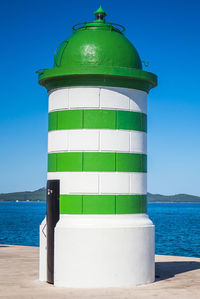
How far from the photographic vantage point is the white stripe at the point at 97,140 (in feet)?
34.3

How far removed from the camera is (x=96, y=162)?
34.1 feet

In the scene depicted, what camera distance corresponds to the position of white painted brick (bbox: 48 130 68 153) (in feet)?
34.9

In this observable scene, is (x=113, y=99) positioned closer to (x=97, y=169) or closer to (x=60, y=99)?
(x=60, y=99)

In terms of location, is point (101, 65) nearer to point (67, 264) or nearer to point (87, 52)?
point (87, 52)

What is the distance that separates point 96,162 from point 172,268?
386 centimetres

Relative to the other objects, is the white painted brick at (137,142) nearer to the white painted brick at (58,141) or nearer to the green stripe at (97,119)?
the green stripe at (97,119)

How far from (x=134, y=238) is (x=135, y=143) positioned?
1.95 meters

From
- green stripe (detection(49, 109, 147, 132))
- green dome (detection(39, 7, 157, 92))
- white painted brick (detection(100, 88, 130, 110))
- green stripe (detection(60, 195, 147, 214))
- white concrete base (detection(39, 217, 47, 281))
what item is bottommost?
white concrete base (detection(39, 217, 47, 281))

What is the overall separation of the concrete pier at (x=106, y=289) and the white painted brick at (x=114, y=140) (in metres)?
2.75

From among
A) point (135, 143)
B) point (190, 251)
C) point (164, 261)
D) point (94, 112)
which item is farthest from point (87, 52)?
point (190, 251)

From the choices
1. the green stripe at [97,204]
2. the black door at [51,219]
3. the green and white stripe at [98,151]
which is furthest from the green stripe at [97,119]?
the green stripe at [97,204]

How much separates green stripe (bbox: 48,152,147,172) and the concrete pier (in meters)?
2.34

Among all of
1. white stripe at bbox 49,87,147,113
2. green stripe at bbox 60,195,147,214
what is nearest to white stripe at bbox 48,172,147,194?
green stripe at bbox 60,195,147,214

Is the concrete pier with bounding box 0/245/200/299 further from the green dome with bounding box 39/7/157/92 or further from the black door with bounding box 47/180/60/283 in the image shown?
the green dome with bounding box 39/7/157/92
